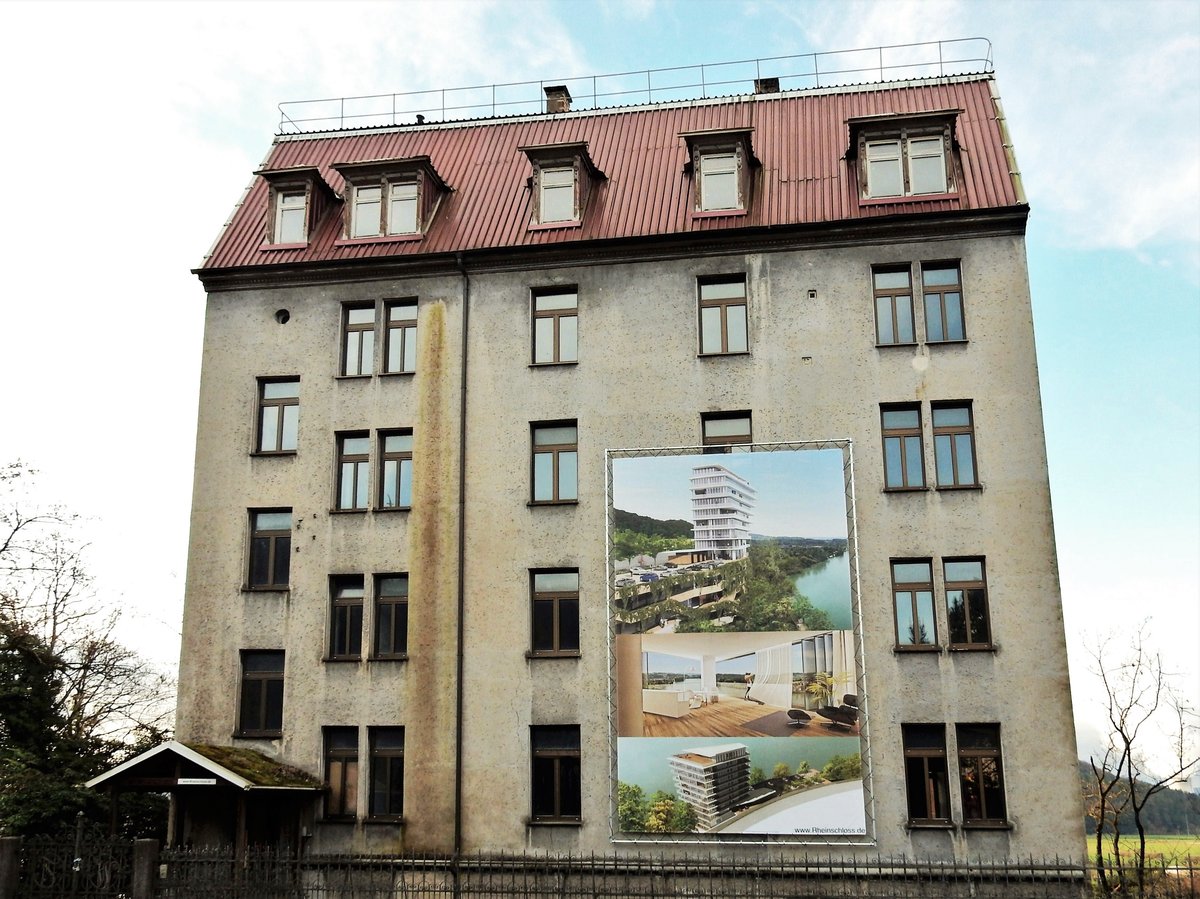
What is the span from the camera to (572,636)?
24.9m

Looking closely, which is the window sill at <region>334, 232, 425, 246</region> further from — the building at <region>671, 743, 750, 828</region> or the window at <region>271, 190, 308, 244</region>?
the building at <region>671, 743, 750, 828</region>

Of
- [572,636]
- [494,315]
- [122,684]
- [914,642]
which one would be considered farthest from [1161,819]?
[122,684]

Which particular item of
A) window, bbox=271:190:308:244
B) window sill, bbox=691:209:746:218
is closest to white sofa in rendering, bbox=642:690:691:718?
window sill, bbox=691:209:746:218

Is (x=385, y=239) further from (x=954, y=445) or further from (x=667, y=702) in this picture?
(x=954, y=445)

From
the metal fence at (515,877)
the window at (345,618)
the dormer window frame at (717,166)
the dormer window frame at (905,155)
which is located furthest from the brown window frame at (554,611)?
the dormer window frame at (905,155)

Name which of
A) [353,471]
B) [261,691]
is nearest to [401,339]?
[353,471]

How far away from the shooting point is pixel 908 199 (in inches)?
1016

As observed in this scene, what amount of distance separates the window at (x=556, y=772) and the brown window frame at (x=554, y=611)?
1659 mm

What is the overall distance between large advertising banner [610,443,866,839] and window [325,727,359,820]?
19.7 feet

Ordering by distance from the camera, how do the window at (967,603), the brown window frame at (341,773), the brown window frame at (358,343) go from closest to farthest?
the window at (967,603) → the brown window frame at (341,773) → the brown window frame at (358,343)

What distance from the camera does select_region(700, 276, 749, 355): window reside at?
84.7ft

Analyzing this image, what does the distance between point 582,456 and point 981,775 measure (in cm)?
1075

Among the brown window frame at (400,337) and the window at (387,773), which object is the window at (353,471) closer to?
the brown window frame at (400,337)

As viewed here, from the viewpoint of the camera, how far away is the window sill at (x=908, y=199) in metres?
25.7
